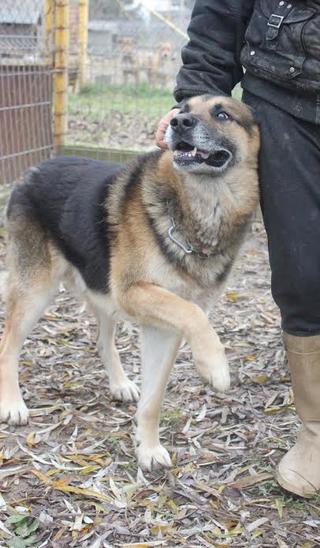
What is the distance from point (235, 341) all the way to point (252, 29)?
2.12 metres

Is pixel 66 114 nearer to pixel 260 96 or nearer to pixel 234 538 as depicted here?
pixel 260 96

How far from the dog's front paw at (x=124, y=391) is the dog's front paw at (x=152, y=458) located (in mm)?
565

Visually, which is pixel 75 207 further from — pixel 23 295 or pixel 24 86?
pixel 24 86

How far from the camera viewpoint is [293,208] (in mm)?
2393

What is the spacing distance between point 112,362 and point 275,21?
1.86 meters

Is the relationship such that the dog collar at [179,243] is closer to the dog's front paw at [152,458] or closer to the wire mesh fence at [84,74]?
the dog's front paw at [152,458]

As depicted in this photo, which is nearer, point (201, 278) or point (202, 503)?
point (202, 503)

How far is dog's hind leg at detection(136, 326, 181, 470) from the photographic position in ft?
9.31

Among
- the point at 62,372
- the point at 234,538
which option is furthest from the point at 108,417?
the point at 234,538

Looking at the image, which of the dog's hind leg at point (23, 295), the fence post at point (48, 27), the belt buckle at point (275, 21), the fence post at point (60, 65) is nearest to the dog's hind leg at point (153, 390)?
the dog's hind leg at point (23, 295)

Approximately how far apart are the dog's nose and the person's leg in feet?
0.78

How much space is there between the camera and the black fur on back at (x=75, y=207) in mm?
3008

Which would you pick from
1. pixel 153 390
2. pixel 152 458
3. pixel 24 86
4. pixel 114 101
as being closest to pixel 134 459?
pixel 152 458

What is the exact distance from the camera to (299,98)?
7.68 feet
